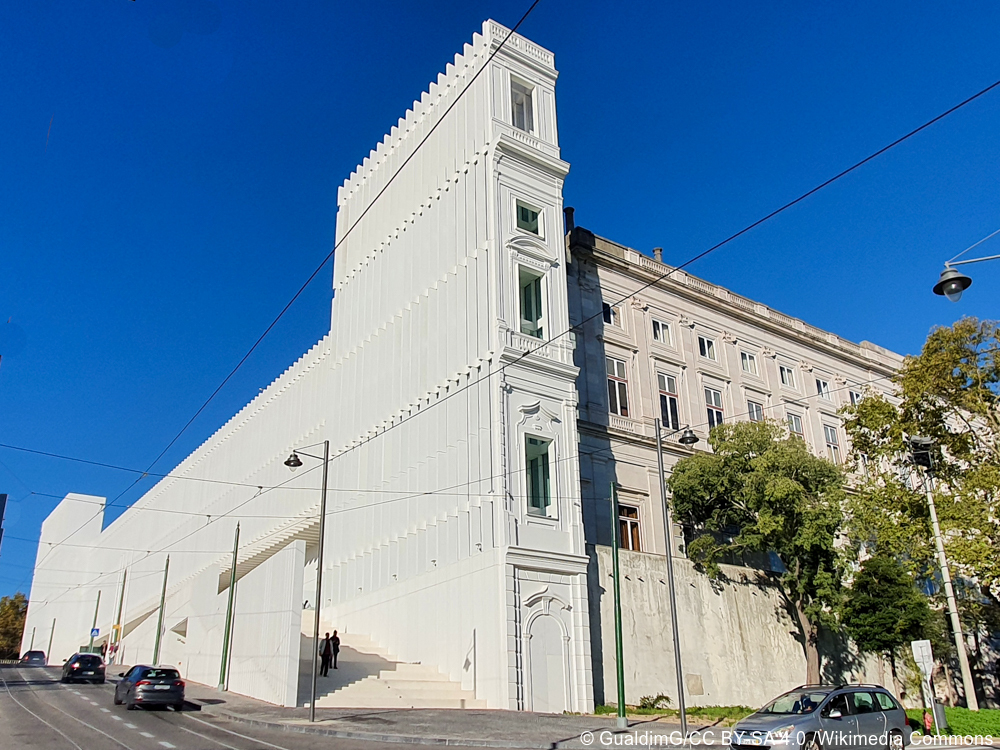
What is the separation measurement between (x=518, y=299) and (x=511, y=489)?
759 centimetres

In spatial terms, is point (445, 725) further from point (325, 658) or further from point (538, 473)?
point (538, 473)

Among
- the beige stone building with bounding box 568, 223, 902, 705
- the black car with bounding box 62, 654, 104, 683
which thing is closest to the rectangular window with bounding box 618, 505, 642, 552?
the beige stone building with bounding box 568, 223, 902, 705

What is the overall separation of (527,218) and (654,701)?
64.5ft

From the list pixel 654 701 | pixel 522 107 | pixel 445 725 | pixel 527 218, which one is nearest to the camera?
pixel 445 725

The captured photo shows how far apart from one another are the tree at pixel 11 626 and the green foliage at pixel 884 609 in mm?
107450

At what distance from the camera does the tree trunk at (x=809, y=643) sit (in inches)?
1303

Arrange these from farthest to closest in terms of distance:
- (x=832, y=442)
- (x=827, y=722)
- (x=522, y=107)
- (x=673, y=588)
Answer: (x=832, y=442), (x=522, y=107), (x=673, y=588), (x=827, y=722)

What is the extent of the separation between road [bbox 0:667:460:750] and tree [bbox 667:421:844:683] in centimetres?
2072

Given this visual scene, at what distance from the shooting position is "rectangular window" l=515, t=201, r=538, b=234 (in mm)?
34062

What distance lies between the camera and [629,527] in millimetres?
36250

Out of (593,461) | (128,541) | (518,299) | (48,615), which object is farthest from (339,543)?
(48,615)

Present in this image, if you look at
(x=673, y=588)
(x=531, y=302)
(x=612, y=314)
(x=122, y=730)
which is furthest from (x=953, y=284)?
(x=612, y=314)

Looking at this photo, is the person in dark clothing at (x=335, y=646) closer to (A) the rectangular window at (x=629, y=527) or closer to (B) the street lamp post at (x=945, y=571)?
(A) the rectangular window at (x=629, y=527)

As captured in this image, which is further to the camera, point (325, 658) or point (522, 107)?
point (522, 107)
